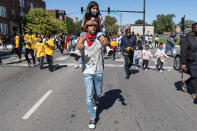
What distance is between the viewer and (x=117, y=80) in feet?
24.6

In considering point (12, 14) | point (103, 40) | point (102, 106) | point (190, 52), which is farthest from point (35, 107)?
point (12, 14)

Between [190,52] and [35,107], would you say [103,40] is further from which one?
[190,52]

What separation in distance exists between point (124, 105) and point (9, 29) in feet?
133

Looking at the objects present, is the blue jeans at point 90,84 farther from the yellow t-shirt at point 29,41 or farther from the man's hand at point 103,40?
the yellow t-shirt at point 29,41

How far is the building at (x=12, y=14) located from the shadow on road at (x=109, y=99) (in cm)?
3646

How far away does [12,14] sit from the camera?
137 ft

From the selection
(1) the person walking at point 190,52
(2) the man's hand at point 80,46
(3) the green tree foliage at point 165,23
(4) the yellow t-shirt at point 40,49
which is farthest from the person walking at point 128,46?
(3) the green tree foliage at point 165,23

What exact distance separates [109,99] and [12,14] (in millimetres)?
42403

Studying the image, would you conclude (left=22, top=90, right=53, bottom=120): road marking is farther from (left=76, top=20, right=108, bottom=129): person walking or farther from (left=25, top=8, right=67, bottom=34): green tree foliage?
(left=25, top=8, right=67, bottom=34): green tree foliage

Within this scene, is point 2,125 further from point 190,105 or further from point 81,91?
point 190,105

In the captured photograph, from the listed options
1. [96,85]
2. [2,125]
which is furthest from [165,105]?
[2,125]

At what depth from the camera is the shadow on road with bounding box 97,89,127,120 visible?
181 inches

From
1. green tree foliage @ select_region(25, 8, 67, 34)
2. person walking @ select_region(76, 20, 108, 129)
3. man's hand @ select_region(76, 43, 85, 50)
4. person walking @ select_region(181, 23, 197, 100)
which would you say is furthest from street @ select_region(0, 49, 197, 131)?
green tree foliage @ select_region(25, 8, 67, 34)

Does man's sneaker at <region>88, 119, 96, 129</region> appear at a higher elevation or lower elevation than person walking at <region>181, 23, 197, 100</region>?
lower
